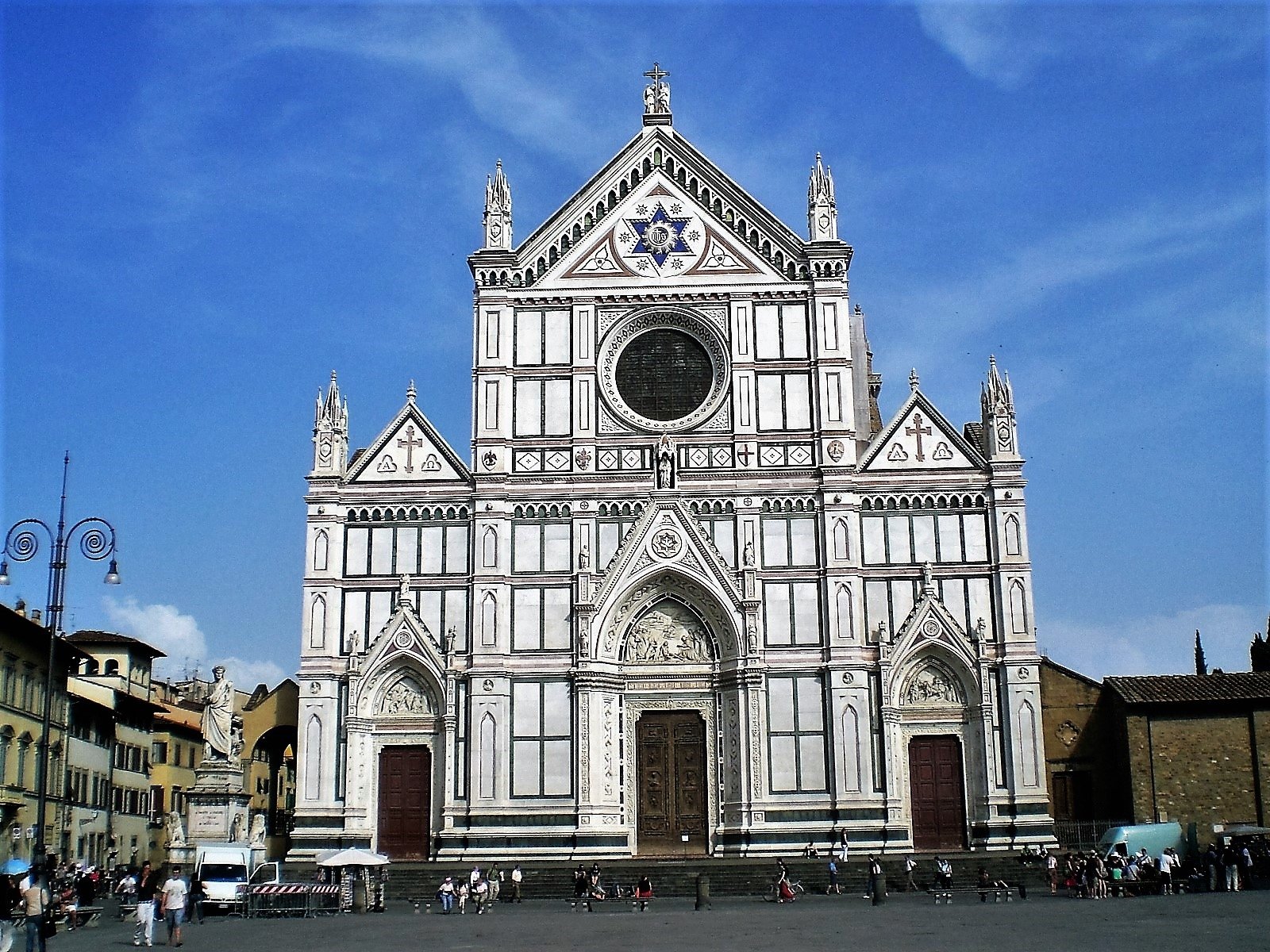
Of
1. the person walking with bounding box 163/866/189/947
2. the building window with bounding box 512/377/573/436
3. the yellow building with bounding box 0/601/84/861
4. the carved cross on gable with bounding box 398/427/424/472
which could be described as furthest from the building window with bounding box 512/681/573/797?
the person walking with bounding box 163/866/189/947

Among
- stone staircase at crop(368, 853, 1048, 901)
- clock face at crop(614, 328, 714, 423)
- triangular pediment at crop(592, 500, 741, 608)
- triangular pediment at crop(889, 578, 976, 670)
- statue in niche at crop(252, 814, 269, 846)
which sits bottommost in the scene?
stone staircase at crop(368, 853, 1048, 901)

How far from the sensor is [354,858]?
115 feet

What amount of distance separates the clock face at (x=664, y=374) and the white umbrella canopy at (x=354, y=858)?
571 inches

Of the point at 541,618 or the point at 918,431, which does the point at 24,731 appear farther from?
the point at 918,431

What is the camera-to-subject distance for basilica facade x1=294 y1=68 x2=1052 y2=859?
129ft

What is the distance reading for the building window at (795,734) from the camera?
39.3 metres

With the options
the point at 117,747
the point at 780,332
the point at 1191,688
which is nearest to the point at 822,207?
the point at 780,332

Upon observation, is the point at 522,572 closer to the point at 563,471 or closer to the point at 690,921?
the point at 563,471

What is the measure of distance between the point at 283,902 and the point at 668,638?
42.6 ft

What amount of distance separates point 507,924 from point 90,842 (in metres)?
27.6

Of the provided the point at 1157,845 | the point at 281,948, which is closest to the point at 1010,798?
the point at 1157,845

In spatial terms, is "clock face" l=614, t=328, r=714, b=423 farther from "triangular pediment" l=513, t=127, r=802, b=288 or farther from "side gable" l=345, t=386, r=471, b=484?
"side gable" l=345, t=386, r=471, b=484

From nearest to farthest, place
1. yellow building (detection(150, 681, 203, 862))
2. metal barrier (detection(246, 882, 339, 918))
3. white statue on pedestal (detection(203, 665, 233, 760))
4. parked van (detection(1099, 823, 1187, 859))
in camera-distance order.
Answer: metal barrier (detection(246, 882, 339, 918)), parked van (detection(1099, 823, 1187, 859)), white statue on pedestal (detection(203, 665, 233, 760)), yellow building (detection(150, 681, 203, 862))

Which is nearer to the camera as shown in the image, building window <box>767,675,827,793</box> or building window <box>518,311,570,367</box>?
building window <box>767,675,827,793</box>
